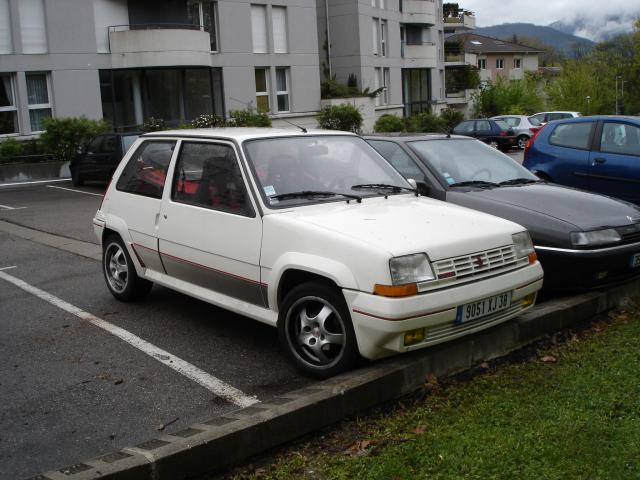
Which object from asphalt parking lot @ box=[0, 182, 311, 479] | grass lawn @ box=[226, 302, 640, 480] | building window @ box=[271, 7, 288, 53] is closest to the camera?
grass lawn @ box=[226, 302, 640, 480]

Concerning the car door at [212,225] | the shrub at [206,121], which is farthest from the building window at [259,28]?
the car door at [212,225]

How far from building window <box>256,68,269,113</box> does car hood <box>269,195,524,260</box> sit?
2961cm

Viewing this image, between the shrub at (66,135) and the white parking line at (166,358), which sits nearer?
the white parking line at (166,358)

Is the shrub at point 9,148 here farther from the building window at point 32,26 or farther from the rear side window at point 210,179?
the rear side window at point 210,179

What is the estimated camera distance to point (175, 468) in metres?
3.97

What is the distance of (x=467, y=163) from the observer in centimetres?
842

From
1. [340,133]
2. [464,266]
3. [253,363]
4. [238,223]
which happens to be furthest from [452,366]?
[340,133]

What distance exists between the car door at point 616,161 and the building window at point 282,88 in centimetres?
2649

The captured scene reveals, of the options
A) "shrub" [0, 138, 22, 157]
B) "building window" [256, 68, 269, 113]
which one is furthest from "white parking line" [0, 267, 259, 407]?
"building window" [256, 68, 269, 113]

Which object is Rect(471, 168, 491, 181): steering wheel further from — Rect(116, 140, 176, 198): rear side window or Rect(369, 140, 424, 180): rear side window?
Rect(116, 140, 176, 198): rear side window

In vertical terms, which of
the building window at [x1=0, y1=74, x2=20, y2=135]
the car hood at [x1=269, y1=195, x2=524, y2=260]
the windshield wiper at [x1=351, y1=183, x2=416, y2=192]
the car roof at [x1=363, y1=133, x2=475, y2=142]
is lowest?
the car hood at [x1=269, y1=195, x2=524, y2=260]

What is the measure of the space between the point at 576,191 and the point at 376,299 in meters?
4.01

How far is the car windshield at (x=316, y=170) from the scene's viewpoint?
602 centimetres

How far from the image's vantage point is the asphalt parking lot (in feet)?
15.5
